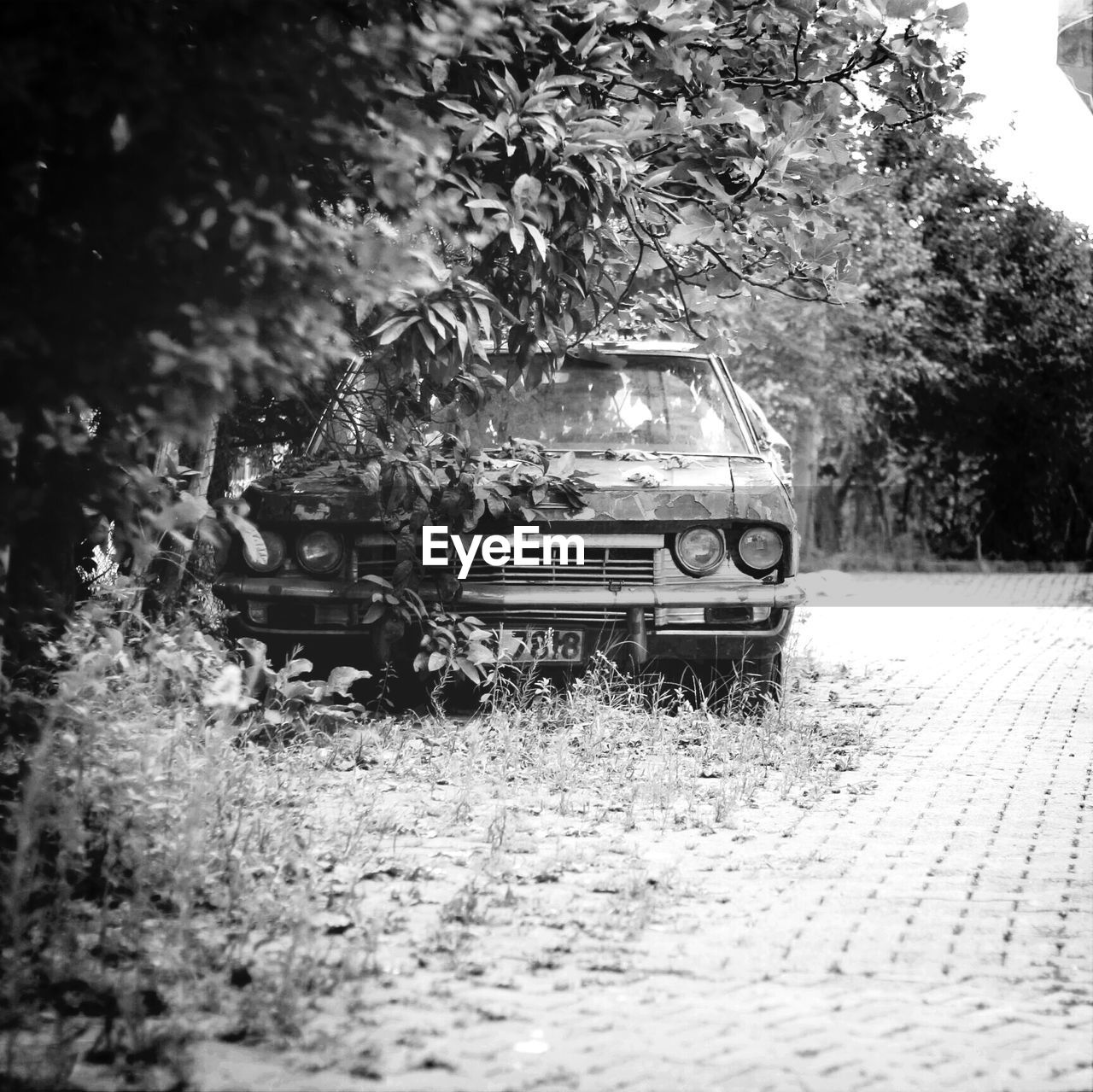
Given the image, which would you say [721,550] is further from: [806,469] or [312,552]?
[806,469]

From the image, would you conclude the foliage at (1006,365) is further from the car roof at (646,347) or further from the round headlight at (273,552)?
the round headlight at (273,552)

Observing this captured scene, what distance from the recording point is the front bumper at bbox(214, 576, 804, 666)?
6961 mm

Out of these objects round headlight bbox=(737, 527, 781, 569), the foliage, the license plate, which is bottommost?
the license plate

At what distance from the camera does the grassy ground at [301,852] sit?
11.3 feet

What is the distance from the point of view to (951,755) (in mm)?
7199

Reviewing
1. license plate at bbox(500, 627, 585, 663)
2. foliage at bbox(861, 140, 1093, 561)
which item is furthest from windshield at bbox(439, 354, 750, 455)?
foliage at bbox(861, 140, 1093, 561)

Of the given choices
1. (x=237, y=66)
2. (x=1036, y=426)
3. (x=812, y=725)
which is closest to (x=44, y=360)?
(x=237, y=66)

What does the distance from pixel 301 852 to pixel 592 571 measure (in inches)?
108

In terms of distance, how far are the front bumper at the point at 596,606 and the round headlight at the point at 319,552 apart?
8 centimetres

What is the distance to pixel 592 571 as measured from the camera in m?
7.10

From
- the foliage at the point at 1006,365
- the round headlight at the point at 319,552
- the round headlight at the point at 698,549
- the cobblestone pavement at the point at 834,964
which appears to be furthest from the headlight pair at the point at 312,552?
the foliage at the point at 1006,365

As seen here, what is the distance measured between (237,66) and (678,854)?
299cm

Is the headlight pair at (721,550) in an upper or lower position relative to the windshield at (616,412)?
lower

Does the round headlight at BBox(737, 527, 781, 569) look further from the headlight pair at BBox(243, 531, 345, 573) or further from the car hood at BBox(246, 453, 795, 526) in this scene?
the headlight pair at BBox(243, 531, 345, 573)
